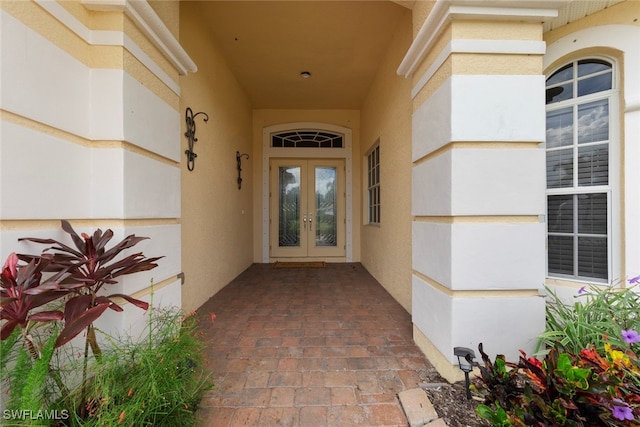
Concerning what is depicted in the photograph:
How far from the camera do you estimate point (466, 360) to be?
1445mm

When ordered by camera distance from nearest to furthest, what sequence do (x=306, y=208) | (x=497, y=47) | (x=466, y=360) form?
(x=466, y=360) → (x=497, y=47) → (x=306, y=208)

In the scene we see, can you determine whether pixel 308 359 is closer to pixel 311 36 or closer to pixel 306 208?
pixel 311 36

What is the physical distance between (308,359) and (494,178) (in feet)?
5.47

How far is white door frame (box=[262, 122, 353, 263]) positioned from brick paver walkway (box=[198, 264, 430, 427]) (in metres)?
2.31

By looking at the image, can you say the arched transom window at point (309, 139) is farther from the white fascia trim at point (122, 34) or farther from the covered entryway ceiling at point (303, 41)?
the white fascia trim at point (122, 34)

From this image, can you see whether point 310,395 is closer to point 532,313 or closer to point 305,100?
point 532,313

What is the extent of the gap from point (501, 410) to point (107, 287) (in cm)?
200

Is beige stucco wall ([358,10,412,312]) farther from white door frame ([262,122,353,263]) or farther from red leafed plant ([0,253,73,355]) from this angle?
red leafed plant ([0,253,73,355])

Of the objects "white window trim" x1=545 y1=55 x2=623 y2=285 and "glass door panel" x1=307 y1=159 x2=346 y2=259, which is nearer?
"white window trim" x1=545 y1=55 x2=623 y2=285

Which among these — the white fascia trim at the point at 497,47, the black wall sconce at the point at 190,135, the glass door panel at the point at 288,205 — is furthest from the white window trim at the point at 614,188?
the glass door panel at the point at 288,205

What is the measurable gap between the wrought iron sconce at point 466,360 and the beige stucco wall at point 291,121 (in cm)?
401

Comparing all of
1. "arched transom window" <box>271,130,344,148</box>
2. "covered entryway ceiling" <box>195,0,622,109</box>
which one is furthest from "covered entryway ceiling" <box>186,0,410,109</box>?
"arched transom window" <box>271,130,344,148</box>

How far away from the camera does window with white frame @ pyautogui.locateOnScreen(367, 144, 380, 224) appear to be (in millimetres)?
4301

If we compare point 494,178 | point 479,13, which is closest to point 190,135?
point 479,13
